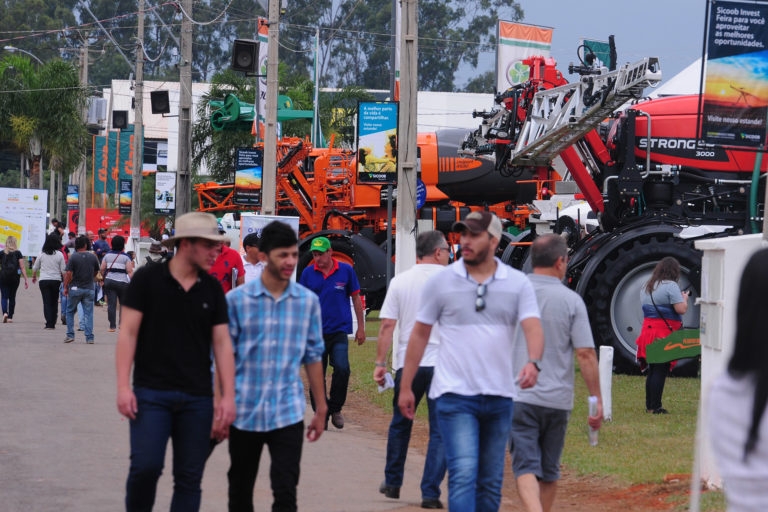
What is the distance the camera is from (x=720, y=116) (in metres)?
12.9

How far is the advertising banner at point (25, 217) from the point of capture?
125 feet

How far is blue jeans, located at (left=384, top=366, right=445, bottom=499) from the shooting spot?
9516mm

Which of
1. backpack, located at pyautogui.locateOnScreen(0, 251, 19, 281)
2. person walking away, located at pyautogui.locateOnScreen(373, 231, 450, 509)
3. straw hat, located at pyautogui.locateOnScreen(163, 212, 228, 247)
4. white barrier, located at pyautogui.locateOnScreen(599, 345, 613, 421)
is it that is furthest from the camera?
backpack, located at pyautogui.locateOnScreen(0, 251, 19, 281)

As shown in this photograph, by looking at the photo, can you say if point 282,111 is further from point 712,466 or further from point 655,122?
point 712,466

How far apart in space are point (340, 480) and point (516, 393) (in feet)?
10.8

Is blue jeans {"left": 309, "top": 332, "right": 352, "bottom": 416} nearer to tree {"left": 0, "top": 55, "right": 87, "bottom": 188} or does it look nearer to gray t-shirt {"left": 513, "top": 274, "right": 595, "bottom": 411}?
gray t-shirt {"left": 513, "top": 274, "right": 595, "bottom": 411}

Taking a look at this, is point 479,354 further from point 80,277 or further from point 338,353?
point 80,277

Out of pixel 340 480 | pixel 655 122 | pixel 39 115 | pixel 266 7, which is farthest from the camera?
pixel 39 115

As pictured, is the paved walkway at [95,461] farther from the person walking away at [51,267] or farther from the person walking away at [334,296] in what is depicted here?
the person walking away at [51,267]

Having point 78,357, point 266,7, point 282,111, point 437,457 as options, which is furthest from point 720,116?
point 282,111

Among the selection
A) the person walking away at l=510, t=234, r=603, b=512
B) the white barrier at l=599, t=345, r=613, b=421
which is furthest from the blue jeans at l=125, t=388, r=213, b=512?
the white barrier at l=599, t=345, r=613, b=421

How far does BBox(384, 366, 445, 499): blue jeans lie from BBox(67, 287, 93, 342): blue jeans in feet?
46.5

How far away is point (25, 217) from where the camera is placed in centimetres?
3872

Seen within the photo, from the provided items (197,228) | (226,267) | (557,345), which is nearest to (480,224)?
(557,345)
